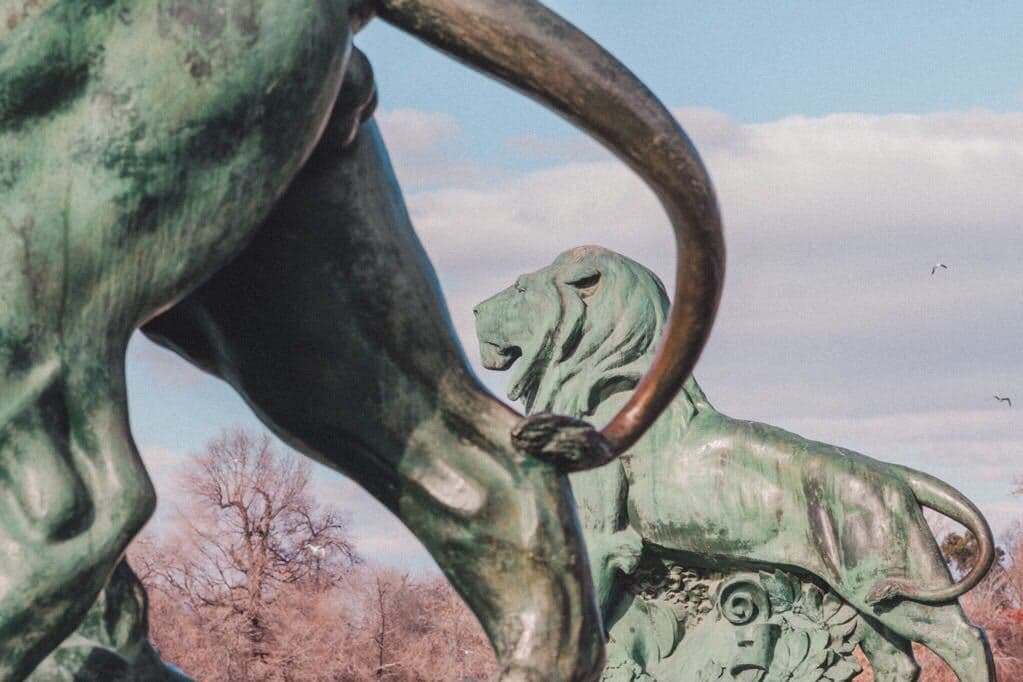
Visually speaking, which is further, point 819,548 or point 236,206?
point 819,548

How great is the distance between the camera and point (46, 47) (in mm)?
2078

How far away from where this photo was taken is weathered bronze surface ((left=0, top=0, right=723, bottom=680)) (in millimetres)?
2080

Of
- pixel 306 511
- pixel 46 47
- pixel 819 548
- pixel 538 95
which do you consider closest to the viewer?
pixel 46 47

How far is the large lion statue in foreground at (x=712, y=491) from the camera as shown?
311 inches

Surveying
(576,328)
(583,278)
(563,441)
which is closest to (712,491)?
(576,328)

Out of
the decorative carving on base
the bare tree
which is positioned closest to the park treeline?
the bare tree

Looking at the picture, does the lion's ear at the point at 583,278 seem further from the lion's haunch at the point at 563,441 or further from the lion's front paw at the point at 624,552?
the lion's haunch at the point at 563,441

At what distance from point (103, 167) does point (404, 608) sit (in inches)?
845

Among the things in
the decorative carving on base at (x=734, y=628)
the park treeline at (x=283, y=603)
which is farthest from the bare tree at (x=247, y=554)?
the decorative carving on base at (x=734, y=628)

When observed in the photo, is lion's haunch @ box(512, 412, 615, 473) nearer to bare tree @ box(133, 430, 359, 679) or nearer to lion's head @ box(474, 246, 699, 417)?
lion's head @ box(474, 246, 699, 417)

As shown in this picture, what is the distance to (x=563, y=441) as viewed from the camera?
2.35m

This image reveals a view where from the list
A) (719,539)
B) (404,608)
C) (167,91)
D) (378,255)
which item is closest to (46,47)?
(167,91)

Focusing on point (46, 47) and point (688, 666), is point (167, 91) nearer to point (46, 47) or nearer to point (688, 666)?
point (46, 47)

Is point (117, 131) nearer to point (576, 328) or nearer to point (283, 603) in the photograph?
point (576, 328)
